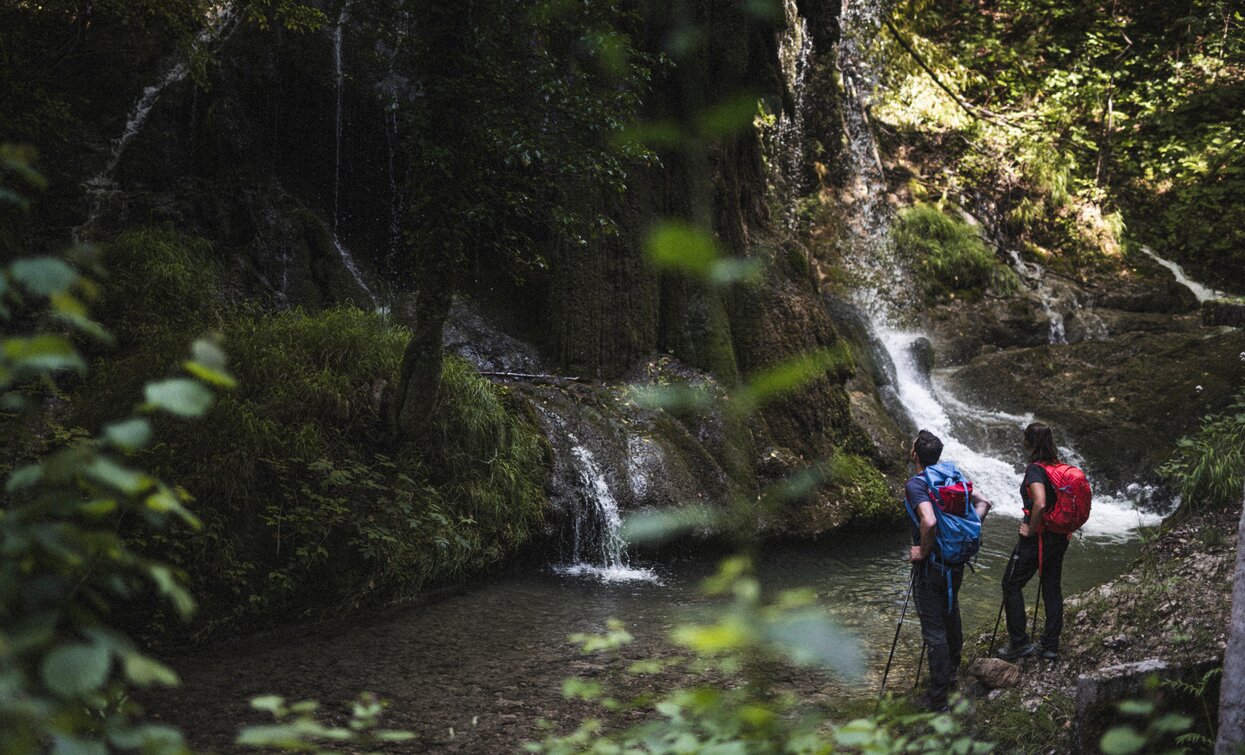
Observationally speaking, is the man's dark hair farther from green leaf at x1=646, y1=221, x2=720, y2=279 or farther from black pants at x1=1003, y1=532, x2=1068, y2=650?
green leaf at x1=646, y1=221, x2=720, y2=279

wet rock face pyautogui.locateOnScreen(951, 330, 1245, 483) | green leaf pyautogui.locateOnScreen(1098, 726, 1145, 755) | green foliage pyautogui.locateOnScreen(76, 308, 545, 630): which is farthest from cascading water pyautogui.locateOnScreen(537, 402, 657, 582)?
wet rock face pyautogui.locateOnScreen(951, 330, 1245, 483)

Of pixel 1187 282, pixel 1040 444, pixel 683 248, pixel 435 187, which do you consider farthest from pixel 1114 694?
pixel 1187 282

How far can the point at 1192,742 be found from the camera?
349 cm

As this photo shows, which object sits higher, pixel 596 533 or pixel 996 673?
pixel 596 533

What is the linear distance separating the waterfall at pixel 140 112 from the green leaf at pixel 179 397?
33.2ft

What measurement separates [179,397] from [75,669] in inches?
16.5

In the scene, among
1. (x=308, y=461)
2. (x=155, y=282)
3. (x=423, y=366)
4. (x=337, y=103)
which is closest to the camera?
(x=308, y=461)

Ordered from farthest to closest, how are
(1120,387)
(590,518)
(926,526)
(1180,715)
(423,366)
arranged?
(1120,387)
(590,518)
(423,366)
(926,526)
(1180,715)

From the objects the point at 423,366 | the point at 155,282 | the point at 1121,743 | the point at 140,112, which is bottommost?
the point at 1121,743

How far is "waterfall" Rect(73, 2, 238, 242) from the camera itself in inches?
397

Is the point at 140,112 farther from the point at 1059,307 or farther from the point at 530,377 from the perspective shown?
the point at 1059,307

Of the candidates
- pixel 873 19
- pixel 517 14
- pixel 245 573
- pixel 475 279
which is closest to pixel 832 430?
pixel 475 279

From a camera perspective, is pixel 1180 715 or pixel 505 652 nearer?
pixel 1180 715

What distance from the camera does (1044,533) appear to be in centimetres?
535
